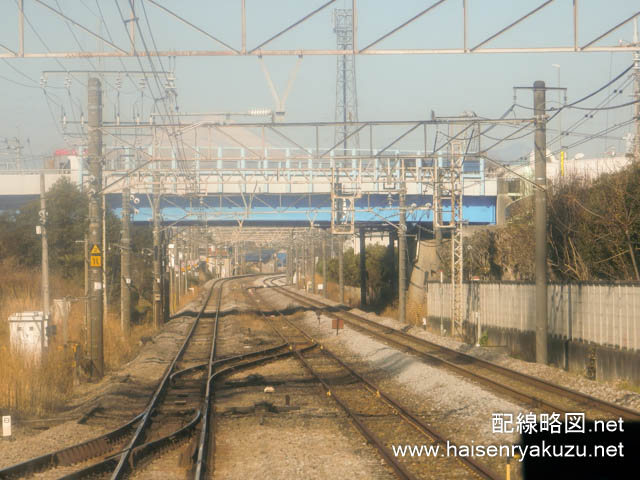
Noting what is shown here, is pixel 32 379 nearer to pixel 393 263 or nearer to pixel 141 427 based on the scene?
pixel 141 427

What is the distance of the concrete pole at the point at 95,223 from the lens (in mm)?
16953

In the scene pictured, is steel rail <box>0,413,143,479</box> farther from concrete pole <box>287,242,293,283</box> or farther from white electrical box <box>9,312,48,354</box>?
concrete pole <box>287,242,293,283</box>

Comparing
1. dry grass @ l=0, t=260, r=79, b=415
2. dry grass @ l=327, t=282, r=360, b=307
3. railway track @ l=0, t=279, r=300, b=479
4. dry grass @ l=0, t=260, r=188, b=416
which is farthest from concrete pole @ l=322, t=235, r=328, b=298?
railway track @ l=0, t=279, r=300, b=479

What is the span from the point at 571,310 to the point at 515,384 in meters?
5.33

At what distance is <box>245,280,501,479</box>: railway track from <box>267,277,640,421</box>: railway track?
2.27 metres

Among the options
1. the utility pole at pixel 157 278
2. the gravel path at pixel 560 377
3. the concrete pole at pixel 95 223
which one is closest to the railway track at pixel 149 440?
the concrete pole at pixel 95 223

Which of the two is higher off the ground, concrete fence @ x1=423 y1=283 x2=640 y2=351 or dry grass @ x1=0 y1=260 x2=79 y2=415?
concrete fence @ x1=423 y1=283 x2=640 y2=351

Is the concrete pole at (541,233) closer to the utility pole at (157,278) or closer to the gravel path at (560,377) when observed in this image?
the gravel path at (560,377)

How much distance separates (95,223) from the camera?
56.3 ft

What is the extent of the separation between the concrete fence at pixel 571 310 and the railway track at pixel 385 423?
596cm

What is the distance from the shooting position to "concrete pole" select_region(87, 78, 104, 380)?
17.0 m

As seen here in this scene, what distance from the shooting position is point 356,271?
59688 millimetres

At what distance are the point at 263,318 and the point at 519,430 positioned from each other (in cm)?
2787

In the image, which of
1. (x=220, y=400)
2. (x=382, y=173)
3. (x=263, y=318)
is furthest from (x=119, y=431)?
(x=263, y=318)
